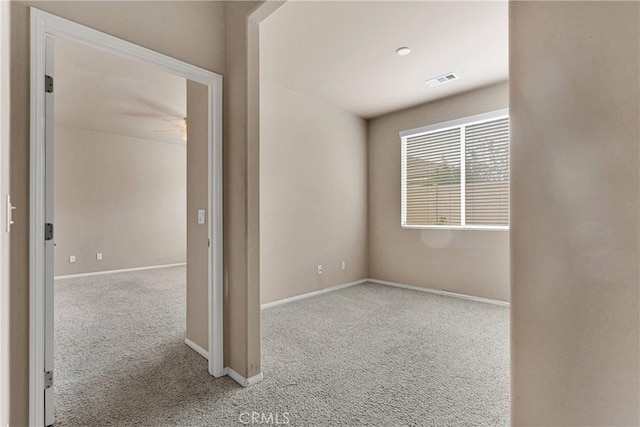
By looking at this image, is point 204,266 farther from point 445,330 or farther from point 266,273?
point 445,330

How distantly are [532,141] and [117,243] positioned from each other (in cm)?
715

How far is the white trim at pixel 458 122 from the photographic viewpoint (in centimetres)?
371

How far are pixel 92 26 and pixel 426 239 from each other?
4182 mm

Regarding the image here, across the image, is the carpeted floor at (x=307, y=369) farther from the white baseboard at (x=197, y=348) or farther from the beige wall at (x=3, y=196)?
the beige wall at (x=3, y=196)

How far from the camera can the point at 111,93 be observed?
4.05m

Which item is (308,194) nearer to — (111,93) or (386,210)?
(386,210)

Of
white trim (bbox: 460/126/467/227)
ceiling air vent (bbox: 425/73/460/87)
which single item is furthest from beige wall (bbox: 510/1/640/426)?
white trim (bbox: 460/126/467/227)

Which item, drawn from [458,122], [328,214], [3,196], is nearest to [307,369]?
[3,196]

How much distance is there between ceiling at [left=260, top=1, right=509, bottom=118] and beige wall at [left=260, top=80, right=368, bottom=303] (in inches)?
17.6

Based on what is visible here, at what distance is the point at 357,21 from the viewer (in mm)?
2482

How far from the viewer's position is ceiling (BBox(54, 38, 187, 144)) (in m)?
3.15

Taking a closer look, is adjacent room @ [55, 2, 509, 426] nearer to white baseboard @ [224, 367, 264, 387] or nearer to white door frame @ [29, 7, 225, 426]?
white baseboard @ [224, 367, 264, 387]

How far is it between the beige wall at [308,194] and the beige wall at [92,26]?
158 cm

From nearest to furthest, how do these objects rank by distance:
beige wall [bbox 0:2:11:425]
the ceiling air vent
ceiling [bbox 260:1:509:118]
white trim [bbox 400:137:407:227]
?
beige wall [bbox 0:2:11:425] → ceiling [bbox 260:1:509:118] → the ceiling air vent → white trim [bbox 400:137:407:227]
